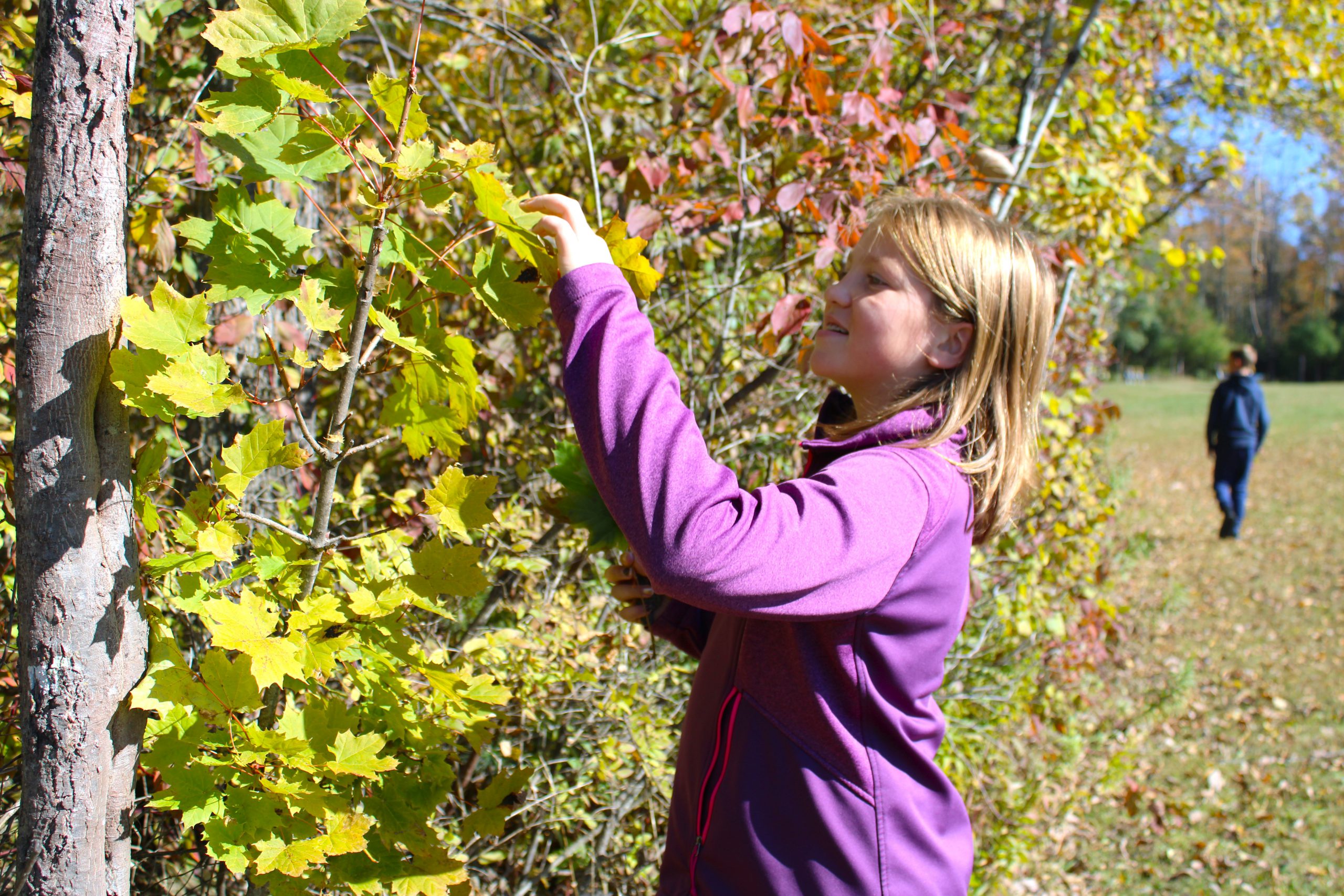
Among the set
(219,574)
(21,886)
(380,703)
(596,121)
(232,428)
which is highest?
(596,121)

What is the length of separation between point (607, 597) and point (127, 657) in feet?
4.56

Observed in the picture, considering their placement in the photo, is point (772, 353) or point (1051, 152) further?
point (1051, 152)

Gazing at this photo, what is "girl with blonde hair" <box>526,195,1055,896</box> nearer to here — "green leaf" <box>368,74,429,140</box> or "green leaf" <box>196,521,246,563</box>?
"green leaf" <box>368,74,429,140</box>

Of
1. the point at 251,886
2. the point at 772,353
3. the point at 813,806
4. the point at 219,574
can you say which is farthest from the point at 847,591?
the point at 772,353

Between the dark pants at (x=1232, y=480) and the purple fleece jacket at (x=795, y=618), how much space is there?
8.32m

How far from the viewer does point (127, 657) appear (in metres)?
1.19

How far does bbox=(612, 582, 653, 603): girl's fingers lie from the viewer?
1.60m

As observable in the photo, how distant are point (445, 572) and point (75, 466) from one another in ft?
1.47

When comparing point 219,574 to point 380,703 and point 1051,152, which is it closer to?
point 380,703

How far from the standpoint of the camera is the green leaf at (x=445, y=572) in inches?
48.3

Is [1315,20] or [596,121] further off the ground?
[1315,20]

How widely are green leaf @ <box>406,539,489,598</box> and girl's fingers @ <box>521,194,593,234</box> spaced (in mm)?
435

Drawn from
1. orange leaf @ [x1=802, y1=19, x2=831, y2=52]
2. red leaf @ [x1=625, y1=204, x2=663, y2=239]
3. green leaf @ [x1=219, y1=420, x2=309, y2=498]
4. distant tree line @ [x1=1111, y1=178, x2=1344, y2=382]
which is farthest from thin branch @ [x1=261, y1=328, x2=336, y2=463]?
distant tree line @ [x1=1111, y1=178, x2=1344, y2=382]

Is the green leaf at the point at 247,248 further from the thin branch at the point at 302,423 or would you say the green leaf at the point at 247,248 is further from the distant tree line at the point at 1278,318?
the distant tree line at the point at 1278,318
